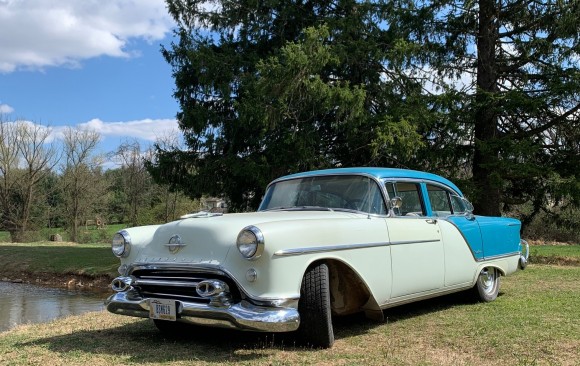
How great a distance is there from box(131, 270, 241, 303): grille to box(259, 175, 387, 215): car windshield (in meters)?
1.55

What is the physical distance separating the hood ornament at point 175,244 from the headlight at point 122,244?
0.64 meters

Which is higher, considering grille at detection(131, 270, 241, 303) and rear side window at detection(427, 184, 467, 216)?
rear side window at detection(427, 184, 467, 216)

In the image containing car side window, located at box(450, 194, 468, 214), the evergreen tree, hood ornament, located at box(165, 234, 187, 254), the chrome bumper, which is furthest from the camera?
the evergreen tree

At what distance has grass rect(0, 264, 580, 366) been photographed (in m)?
4.46

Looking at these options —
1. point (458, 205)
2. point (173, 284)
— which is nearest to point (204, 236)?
point (173, 284)

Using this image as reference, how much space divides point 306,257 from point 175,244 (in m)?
1.25

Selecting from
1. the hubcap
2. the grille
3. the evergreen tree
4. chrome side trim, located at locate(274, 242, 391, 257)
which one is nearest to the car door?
chrome side trim, located at locate(274, 242, 391, 257)

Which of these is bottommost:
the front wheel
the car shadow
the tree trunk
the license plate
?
the car shadow

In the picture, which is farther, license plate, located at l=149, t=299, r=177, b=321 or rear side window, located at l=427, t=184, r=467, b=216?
rear side window, located at l=427, t=184, r=467, b=216

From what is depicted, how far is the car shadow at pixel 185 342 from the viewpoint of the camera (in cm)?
462

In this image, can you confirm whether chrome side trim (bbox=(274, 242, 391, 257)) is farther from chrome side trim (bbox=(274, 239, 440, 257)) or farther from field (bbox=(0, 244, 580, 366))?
field (bbox=(0, 244, 580, 366))

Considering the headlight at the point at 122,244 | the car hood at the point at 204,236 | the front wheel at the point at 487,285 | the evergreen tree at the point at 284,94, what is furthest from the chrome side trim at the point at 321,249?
the evergreen tree at the point at 284,94

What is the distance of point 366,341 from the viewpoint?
512 centimetres

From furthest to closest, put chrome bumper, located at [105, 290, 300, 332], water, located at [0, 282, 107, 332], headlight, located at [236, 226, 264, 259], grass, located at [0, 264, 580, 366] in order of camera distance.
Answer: water, located at [0, 282, 107, 332], grass, located at [0, 264, 580, 366], headlight, located at [236, 226, 264, 259], chrome bumper, located at [105, 290, 300, 332]
